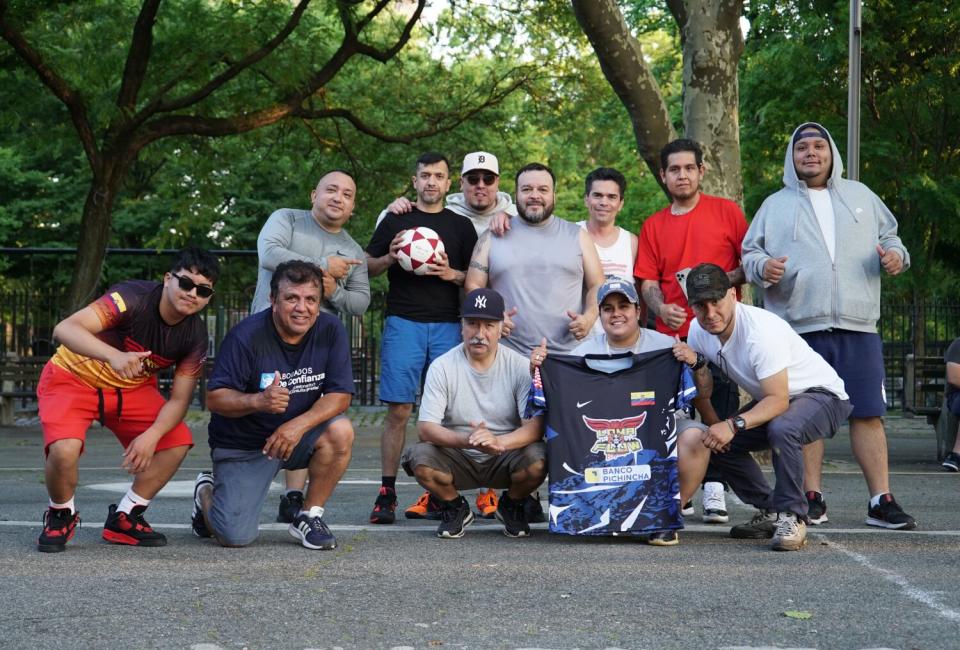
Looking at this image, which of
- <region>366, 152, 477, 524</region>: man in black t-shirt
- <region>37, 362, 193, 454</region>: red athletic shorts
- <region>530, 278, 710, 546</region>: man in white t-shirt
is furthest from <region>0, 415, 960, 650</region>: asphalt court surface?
<region>366, 152, 477, 524</region>: man in black t-shirt

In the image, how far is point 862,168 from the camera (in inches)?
788

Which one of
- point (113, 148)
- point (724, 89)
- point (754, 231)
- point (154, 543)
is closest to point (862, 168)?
point (724, 89)

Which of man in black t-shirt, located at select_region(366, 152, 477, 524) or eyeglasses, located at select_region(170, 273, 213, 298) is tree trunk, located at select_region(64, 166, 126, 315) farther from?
eyeglasses, located at select_region(170, 273, 213, 298)

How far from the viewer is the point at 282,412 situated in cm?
632

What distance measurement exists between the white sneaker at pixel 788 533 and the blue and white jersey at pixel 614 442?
0.53 metres

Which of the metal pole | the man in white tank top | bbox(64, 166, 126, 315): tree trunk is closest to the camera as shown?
the man in white tank top

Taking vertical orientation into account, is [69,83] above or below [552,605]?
above

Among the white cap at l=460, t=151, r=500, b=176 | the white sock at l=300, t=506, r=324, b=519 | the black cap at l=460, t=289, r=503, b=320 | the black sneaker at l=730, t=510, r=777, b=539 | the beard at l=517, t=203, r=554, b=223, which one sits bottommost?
the black sneaker at l=730, t=510, r=777, b=539

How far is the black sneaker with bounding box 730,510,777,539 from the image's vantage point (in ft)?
22.3

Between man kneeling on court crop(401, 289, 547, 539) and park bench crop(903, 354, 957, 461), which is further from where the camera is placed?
park bench crop(903, 354, 957, 461)

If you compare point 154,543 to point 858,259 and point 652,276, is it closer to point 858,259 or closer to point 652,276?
point 652,276

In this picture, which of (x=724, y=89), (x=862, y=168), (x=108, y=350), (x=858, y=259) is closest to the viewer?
(x=108, y=350)

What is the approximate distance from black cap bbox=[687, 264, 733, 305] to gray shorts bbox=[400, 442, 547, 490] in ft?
3.94

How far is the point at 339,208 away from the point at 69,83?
429 inches
